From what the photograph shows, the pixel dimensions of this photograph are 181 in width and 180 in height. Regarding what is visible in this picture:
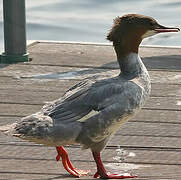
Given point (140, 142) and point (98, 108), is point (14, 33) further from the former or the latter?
point (98, 108)

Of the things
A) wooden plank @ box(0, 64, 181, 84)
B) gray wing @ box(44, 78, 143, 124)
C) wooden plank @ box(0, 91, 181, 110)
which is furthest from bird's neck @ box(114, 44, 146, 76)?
wooden plank @ box(0, 64, 181, 84)

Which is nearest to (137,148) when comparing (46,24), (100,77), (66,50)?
(100,77)

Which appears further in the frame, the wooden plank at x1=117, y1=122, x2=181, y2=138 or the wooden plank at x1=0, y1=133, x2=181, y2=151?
the wooden plank at x1=117, y1=122, x2=181, y2=138

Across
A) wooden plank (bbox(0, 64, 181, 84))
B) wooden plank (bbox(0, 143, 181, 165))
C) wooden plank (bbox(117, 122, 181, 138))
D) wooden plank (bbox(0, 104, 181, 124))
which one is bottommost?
wooden plank (bbox(0, 143, 181, 165))

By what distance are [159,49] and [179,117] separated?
2.24 meters

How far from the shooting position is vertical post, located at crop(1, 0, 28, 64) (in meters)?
7.11

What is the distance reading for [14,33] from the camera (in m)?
7.18

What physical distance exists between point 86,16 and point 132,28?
6.71m

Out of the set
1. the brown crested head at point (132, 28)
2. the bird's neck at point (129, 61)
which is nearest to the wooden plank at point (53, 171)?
the bird's neck at point (129, 61)

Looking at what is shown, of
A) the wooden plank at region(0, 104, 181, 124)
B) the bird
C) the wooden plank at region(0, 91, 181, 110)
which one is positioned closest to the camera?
the bird

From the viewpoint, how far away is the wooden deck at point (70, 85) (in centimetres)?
470

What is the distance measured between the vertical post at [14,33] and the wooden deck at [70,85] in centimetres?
14

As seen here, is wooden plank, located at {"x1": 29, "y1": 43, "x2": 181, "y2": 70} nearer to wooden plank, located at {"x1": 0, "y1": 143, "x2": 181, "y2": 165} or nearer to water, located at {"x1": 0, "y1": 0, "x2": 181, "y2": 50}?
water, located at {"x1": 0, "y1": 0, "x2": 181, "y2": 50}

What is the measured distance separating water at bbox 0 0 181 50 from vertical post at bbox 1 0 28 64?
8.50 ft
